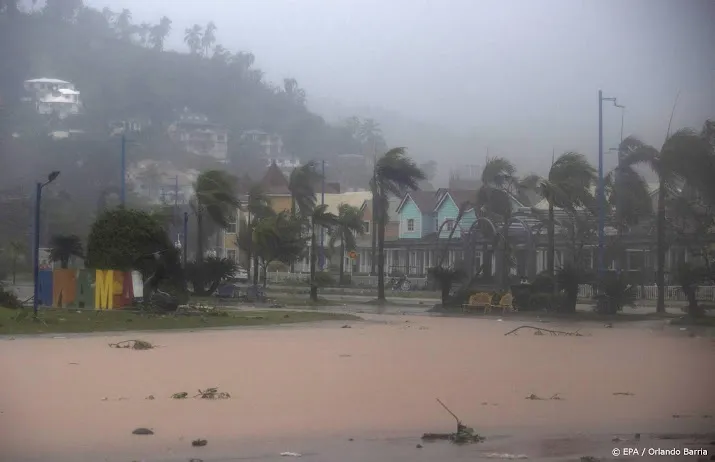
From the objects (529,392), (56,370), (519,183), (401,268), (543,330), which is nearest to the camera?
(529,392)

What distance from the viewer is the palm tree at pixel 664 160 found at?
2683 cm

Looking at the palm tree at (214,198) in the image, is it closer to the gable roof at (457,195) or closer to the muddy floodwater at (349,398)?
the gable roof at (457,195)

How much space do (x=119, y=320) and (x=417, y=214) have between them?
38.3 metres

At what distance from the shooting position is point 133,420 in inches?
470

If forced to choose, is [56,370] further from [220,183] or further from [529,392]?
[220,183]

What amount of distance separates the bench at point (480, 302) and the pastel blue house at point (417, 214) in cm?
2683

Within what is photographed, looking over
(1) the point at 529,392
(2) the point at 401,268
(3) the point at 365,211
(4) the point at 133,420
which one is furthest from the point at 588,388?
(3) the point at 365,211

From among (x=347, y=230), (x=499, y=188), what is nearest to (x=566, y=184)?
(x=499, y=188)

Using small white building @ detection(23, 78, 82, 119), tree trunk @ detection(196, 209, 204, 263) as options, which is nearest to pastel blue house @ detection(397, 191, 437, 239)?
tree trunk @ detection(196, 209, 204, 263)

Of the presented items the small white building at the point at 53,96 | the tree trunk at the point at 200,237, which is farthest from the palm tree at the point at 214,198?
the small white building at the point at 53,96

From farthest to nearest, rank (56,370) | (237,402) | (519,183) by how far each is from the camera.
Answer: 1. (519,183)
2. (56,370)
3. (237,402)

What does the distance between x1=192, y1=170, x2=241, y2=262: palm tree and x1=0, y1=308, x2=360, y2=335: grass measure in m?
15.2

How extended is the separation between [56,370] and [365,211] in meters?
56.1

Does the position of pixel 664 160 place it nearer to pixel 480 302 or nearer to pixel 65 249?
pixel 480 302
